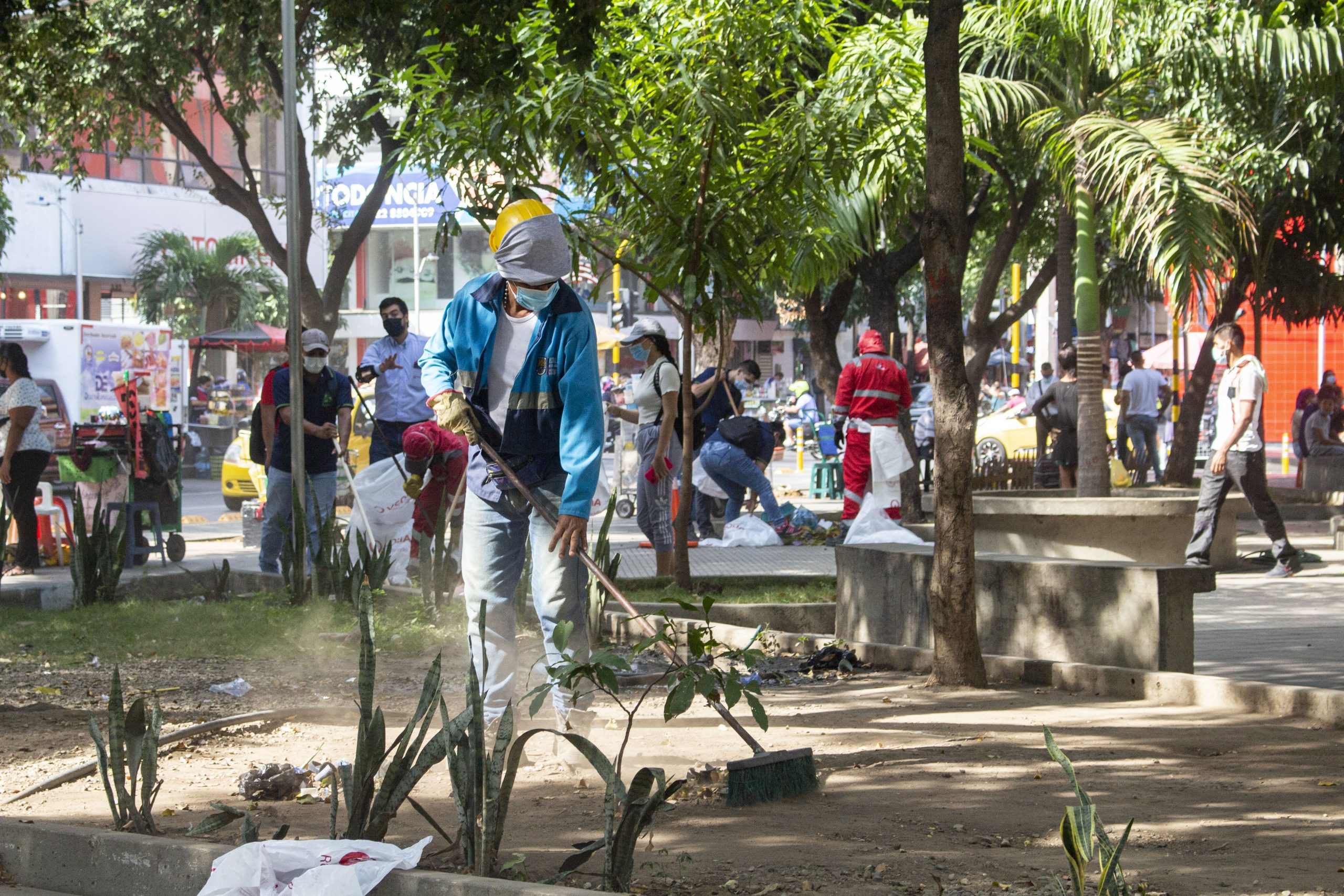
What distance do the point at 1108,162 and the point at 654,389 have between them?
3.43m

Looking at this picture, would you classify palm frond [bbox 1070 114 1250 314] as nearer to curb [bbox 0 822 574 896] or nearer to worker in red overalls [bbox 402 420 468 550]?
worker in red overalls [bbox 402 420 468 550]

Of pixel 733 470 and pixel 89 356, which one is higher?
pixel 89 356

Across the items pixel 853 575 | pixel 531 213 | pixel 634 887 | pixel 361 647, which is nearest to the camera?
pixel 634 887

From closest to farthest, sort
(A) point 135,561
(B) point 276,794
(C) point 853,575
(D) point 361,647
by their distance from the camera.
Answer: (D) point 361,647 < (B) point 276,794 < (C) point 853,575 < (A) point 135,561

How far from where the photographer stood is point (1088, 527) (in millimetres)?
9547

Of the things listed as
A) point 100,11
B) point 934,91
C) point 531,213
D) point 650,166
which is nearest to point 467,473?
point 531,213

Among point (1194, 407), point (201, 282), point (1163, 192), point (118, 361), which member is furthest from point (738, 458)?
point (201, 282)

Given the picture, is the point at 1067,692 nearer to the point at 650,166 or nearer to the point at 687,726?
the point at 687,726

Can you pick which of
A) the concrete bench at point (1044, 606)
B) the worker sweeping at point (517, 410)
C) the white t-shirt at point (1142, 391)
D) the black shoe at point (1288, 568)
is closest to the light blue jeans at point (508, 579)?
the worker sweeping at point (517, 410)

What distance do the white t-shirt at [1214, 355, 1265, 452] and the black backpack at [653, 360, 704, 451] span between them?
376 centimetres

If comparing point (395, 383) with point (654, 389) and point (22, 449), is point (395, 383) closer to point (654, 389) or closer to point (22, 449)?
point (654, 389)

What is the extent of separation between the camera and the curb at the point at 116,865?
348 centimetres

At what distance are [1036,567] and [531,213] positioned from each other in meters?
3.00

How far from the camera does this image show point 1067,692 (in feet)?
20.9
